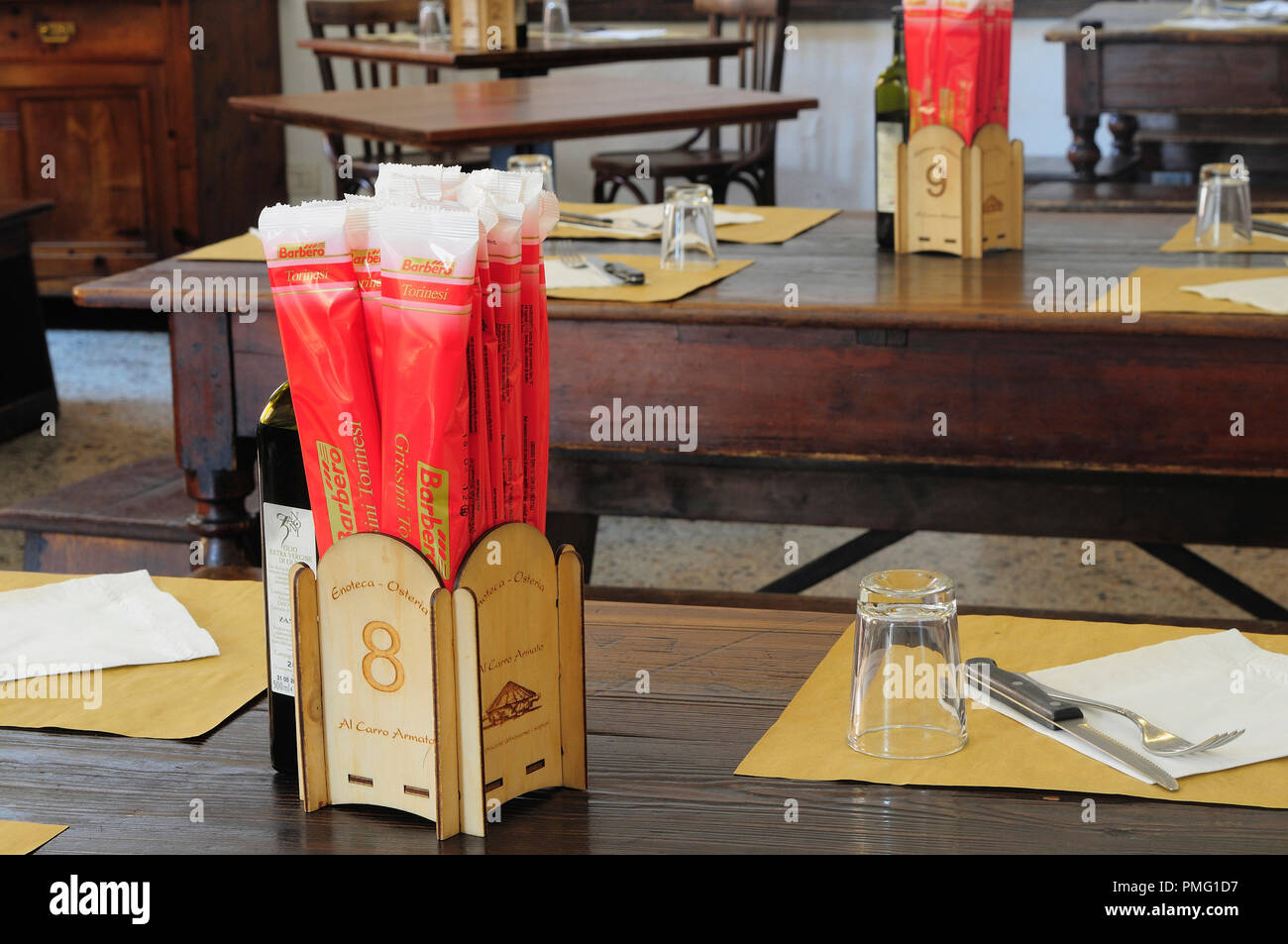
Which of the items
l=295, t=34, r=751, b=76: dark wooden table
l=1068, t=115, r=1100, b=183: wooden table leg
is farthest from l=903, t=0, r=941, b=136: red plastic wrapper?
l=1068, t=115, r=1100, b=183: wooden table leg

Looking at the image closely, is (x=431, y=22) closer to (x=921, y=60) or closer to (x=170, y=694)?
(x=921, y=60)

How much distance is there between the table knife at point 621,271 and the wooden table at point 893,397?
7 centimetres

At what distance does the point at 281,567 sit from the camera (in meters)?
0.74

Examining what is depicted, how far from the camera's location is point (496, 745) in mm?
697

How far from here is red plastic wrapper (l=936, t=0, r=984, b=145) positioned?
173 centimetres

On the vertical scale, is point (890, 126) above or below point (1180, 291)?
above

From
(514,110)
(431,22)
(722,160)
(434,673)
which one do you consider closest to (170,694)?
(434,673)

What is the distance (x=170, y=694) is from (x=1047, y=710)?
1.55ft

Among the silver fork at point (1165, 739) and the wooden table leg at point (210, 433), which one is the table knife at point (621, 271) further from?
the silver fork at point (1165, 739)

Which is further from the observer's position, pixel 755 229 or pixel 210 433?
pixel 755 229

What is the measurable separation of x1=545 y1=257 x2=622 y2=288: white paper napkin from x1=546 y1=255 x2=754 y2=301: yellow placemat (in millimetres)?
10

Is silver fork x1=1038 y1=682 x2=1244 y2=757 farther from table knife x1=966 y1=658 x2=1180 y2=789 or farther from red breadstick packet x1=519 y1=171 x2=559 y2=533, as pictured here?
red breadstick packet x1=519 y1=171 x2=559 y2=533

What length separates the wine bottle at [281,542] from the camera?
28.8 inches
